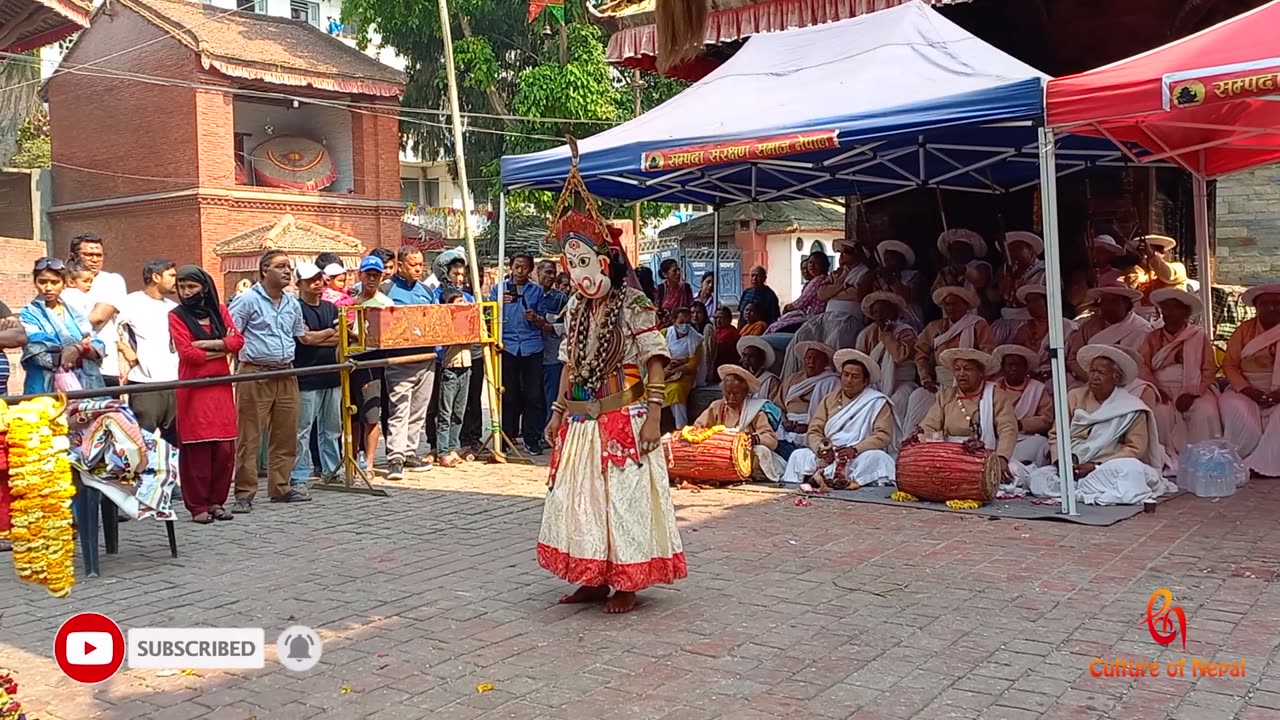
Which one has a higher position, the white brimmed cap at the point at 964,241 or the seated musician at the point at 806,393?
the white brimmed cap at the point at 964,241

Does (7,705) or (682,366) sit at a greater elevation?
(682,366)

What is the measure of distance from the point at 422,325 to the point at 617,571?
4428 mm

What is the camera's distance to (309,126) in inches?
1128

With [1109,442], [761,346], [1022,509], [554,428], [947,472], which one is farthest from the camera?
[761,346]

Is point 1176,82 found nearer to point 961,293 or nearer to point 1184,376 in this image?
point 961,293

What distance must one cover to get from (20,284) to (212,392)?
10.9 m

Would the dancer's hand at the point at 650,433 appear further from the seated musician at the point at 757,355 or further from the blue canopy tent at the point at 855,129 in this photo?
the seated musician at the point at 757,355

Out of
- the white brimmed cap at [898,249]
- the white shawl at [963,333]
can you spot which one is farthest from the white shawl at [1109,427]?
the white brimmed cap at [898,249]

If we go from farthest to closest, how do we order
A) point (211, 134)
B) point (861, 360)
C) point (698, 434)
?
1. point (211, 134)
2. point (698, 434)
3. point (861, 360)

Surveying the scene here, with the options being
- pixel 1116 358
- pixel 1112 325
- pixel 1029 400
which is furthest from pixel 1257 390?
pixel 1029 400

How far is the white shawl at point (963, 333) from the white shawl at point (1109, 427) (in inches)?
46.6

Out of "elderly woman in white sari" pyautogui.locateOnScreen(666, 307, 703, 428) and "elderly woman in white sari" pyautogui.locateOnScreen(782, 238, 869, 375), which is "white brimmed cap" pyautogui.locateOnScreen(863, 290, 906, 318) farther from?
"elderly woman in white sari" pyautogui.locateOnScreen(666, 307, 703, 428)

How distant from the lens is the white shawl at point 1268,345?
8352 millimetres

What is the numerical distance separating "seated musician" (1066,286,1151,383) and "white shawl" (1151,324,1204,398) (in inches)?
8.6
